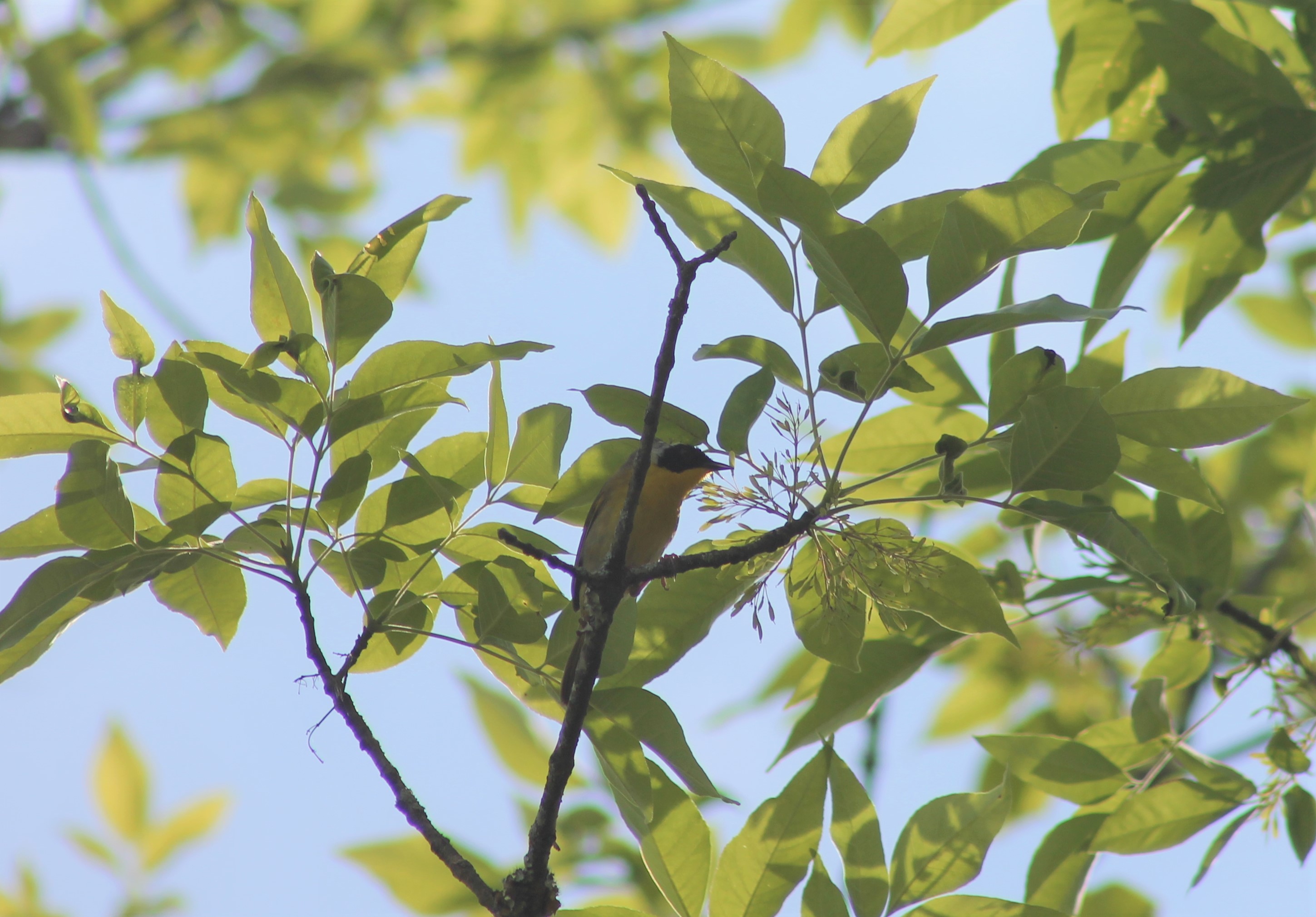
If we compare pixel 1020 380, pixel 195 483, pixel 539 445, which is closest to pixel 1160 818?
pixel 1020 380

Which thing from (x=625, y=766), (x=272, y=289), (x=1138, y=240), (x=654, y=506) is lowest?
(x=625, y=766)

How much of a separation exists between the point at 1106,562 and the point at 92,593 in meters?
2.13

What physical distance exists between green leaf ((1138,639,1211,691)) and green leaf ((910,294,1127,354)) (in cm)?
128

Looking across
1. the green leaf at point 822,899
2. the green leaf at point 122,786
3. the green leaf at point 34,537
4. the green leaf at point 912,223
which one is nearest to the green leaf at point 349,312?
the green leaf at point 34,537

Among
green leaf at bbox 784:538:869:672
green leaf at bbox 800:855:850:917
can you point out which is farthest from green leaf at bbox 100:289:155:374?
green leaf at bbox 800:855:850:917

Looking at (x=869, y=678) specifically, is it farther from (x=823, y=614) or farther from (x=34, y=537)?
(x=34, y=537)

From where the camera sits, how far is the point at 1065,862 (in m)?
2.36

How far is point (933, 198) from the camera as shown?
173 cm

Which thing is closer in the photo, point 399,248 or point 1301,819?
point 399,248

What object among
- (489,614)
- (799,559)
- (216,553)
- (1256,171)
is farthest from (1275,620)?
(216,553)

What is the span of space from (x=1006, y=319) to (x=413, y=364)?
0.97 m

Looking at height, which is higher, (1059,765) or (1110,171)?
(1110,171)

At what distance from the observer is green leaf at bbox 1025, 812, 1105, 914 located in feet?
7.69

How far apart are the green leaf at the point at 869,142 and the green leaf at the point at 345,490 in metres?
0.94
